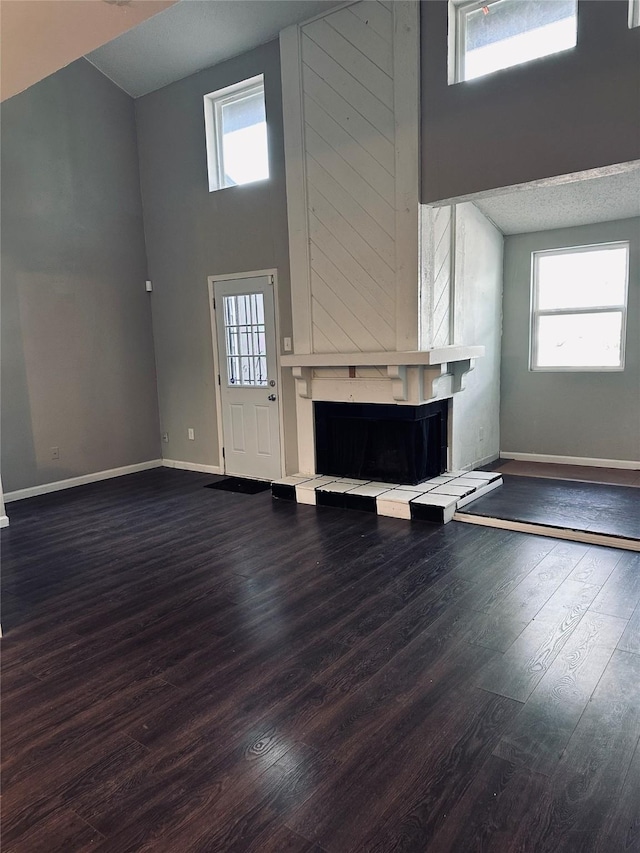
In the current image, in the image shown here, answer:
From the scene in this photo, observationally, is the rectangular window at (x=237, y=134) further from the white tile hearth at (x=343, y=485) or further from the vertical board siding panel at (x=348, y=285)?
the white tile hearth at (x=343, y=485)

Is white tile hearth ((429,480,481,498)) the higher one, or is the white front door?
A: the white front door

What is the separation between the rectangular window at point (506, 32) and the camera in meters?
3.65

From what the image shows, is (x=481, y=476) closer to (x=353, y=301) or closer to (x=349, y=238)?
(x=353, y=301)

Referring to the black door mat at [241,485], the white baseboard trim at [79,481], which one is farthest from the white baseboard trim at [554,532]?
the white baseboard trim at [79,481]

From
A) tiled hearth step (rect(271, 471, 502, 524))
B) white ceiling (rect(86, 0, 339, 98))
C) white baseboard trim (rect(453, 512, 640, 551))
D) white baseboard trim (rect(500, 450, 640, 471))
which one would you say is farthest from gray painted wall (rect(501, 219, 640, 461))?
white ceiling (rect(86, 0, 339, 98))

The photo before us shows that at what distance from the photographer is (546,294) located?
19.5 ft

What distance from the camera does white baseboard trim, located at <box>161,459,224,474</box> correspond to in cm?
625

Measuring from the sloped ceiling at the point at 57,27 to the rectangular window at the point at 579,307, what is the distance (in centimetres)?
519

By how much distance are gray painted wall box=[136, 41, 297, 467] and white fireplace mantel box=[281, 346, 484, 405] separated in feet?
1.41

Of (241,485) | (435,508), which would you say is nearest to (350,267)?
(435,508)

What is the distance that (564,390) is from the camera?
588cm

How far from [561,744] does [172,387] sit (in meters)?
5.58

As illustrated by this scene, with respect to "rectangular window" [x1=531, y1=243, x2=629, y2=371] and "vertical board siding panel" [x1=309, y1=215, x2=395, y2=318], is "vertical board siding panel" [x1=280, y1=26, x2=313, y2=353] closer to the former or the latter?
"vertical board siding panel" [x1=309, y1=215, x2=395, y2=318]

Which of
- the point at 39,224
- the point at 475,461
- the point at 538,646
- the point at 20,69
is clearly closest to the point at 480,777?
the point at 538,646
